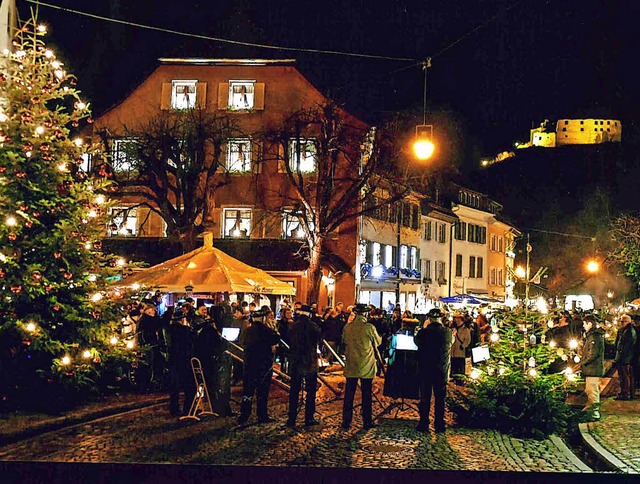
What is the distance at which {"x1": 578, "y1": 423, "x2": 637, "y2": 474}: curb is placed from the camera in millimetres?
10971

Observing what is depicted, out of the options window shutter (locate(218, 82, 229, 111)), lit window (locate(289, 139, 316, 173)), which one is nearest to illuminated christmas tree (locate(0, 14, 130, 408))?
lit window (locate(289, 139, 316, 173))

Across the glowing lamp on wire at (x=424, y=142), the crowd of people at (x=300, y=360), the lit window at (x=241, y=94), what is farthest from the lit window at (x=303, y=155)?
the crowd of people at (x=300, y=360)

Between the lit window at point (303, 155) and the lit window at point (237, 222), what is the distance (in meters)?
3.48

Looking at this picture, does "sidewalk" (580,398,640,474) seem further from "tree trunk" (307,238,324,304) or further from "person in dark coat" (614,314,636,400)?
"tree trunk" (307,238,324,304)

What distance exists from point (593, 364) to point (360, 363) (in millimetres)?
4883

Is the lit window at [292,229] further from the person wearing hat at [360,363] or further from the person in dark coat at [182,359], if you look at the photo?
the person wearing hat at [360,363]

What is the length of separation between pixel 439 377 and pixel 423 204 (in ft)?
139

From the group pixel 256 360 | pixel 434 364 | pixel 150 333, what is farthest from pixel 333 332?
pixel 434 364

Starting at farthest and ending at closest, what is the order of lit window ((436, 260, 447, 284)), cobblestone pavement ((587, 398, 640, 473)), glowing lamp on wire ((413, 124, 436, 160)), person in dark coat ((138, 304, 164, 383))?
lit window ((436, 260, 447, 284))
person in dark coat ((138, 304, 164, 383))
glowing lamp on wire ((413, 124, 436, 160))
cobblestone pavement ((587, 398, 640, 473))

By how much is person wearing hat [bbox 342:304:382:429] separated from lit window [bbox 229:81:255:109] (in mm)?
28543

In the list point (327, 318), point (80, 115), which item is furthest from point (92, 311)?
point (327, 318)

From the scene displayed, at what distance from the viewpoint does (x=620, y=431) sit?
1437cm

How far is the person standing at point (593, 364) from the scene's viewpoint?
1583cm

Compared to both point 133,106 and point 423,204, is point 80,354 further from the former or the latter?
point 423,204
